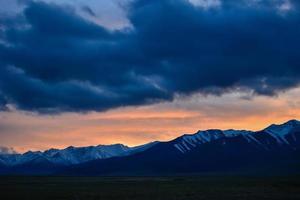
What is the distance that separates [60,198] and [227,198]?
2105 centimetres

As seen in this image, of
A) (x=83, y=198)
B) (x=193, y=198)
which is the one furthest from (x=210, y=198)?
(x=83, y=198)

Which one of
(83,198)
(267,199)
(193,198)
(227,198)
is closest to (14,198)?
(83,198)

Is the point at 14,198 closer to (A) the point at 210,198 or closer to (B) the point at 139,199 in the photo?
(B) the point at 139,199

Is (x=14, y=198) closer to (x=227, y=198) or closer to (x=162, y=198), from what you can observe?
(x=162, y=198)

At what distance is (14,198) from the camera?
213 ft

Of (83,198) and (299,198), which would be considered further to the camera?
(83,198)

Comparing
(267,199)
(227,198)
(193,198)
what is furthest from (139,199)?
(267,199)

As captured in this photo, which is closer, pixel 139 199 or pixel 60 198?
pixel 139 199

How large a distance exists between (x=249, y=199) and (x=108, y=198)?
17426 mm

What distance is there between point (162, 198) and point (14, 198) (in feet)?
61.3

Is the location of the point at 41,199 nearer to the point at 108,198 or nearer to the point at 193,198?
the point at 108,198

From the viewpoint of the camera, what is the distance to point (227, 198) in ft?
206

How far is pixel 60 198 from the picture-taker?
6562 cm

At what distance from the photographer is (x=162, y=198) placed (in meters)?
62.9
